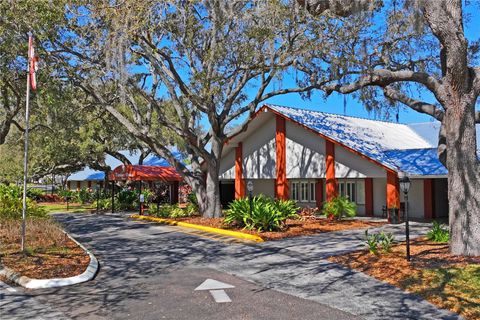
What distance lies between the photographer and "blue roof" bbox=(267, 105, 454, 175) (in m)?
20.0

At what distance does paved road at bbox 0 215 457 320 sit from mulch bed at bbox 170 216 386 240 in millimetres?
2169

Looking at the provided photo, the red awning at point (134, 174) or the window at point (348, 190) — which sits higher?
the red awning at point (134, 174)

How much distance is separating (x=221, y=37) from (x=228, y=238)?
751 centimetres

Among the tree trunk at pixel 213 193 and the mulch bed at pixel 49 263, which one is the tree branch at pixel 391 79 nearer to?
the mulch bed at pixel 49 263

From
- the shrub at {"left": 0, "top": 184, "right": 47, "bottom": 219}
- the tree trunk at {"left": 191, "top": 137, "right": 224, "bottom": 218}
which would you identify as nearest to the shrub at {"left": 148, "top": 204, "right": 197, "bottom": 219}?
the tree trunk at {"left": 191, "top": 137, "right": 224, "bottom": 218}

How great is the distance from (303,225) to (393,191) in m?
4.61

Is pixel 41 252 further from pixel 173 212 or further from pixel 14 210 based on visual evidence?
pixel 173 212

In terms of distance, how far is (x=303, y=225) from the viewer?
18.9 m

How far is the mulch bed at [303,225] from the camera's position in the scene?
1617 centimetres

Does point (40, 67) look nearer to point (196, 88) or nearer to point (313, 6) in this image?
point (196, 88)

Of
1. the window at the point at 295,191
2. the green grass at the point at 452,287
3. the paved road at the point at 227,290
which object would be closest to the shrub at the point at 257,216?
the paved road at the point at 227,290

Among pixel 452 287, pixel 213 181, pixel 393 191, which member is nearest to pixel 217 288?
pixel 452 287

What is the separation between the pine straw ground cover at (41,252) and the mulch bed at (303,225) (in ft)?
20.6

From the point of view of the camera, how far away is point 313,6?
1238 cm
